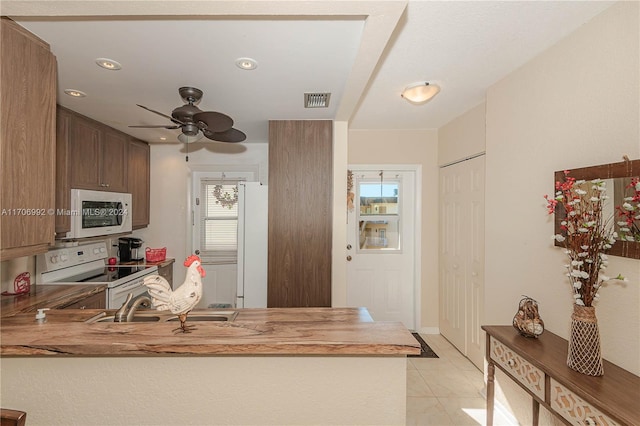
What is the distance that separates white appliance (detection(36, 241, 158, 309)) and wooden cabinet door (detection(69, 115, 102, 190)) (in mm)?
700

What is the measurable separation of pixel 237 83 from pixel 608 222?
2.40 metres

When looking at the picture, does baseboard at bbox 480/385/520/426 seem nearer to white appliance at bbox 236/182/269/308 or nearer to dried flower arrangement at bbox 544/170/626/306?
dried flower arrangement at bbox 544/170/626/306

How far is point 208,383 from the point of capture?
1.36m

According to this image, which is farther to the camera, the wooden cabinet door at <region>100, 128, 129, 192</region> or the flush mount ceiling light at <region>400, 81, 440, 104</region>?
the wooden cabinet door at <region>100, 128, 129, 192</region>

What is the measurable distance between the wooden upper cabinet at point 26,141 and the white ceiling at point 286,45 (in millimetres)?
115

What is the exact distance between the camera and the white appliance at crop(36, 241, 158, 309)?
9.71 ft

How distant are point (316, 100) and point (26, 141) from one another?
74.2 inches

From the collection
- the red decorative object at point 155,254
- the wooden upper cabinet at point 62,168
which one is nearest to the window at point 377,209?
the red decorative object at point 155,254

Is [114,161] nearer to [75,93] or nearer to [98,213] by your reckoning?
[98,213]

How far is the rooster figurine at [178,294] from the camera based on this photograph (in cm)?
134

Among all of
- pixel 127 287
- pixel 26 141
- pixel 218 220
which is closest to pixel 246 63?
pixel 26 141

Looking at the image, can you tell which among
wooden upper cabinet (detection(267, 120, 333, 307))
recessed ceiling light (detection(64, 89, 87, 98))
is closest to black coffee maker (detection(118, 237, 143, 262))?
recessed ceiling light (detection(64, 89, 87, 98))

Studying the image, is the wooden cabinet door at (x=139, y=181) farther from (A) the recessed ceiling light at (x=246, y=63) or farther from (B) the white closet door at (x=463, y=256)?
(B) the white closet door at (x=463, y=256)

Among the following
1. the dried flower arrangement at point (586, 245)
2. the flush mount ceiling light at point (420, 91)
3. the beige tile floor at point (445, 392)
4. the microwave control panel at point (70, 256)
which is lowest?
the beige tile floor at point (445, 392)
